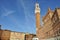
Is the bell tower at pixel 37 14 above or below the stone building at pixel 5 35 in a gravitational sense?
above

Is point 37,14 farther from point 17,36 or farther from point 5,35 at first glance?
point 5,35

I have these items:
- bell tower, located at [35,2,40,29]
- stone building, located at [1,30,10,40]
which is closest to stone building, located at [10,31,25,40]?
stone building, located at [1,30,10,40]

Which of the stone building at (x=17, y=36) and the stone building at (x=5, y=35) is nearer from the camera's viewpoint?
the stone building at (x=5, y=35)

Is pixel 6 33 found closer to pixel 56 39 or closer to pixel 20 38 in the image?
pixel 20 38

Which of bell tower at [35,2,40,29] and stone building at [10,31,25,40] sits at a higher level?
bell tower at [35,2,40,29]

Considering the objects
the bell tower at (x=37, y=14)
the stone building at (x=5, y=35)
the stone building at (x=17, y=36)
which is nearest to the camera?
the stone building at (x=5, y=35)

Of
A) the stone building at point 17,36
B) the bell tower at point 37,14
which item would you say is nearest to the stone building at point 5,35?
the stone building at point 17,36

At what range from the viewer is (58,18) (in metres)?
23.0

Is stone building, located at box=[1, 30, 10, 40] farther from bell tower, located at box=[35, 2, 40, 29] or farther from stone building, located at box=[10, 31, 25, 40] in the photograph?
bell tower, located at box=[35, 2, 40, 29]

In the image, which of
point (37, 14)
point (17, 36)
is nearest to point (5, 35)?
point (17, 36)

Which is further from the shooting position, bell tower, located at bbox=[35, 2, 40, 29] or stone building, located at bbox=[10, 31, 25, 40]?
bell tower, located at bbox=[35, 2, 40, 29]

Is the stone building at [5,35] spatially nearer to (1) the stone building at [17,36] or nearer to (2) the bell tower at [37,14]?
(1) the stone building at [17,36]

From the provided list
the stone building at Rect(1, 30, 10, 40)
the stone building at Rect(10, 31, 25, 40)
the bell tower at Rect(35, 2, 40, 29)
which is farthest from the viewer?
the bell tower at Rect(35, 2, 40, 29)

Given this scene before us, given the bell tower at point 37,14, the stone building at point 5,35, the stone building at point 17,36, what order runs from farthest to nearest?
the bell tower at point 37,14, the stone building at point 17,36, the stone building at point 5,35
